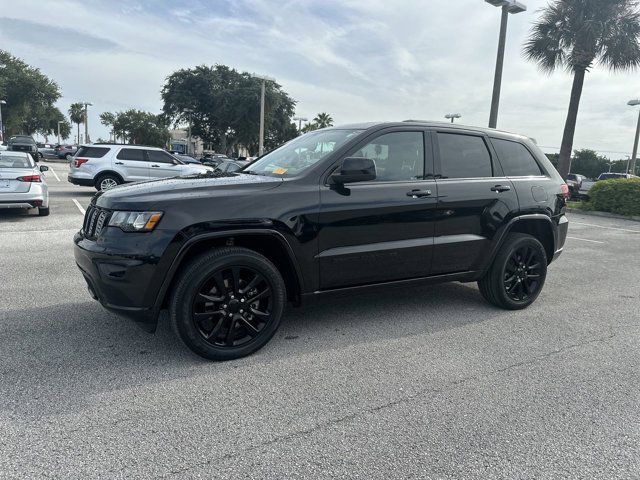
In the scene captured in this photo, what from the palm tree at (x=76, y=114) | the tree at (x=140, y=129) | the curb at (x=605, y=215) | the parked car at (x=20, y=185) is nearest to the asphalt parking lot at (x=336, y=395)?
the parked car at (x=20, y=185)

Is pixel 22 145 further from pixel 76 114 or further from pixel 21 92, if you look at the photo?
pixel 76 114

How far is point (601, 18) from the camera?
17938 mm

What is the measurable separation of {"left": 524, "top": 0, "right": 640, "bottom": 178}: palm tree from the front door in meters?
16.1

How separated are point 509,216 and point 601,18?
58.8 ft

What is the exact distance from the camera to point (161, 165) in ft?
50.4

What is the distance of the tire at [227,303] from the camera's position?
3248 millimetres

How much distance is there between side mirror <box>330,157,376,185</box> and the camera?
11.7 ft

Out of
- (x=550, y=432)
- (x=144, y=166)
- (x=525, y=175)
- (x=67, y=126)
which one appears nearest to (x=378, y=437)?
(x=550, y=432)

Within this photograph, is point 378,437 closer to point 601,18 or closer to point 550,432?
point 550,432

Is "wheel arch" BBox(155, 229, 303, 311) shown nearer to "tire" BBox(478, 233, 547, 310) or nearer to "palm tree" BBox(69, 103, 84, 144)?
"tire" BBox(478, 233, 547, 310)

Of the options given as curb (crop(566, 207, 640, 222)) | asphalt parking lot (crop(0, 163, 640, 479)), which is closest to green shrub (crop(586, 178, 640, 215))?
curb (crop(566, 207, 640, 222))

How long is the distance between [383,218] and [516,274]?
71.2 inches

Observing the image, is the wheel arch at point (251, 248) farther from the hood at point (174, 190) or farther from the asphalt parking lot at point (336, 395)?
the asphalt parking lot at point (336, 395)

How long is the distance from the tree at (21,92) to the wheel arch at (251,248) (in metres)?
61.1
